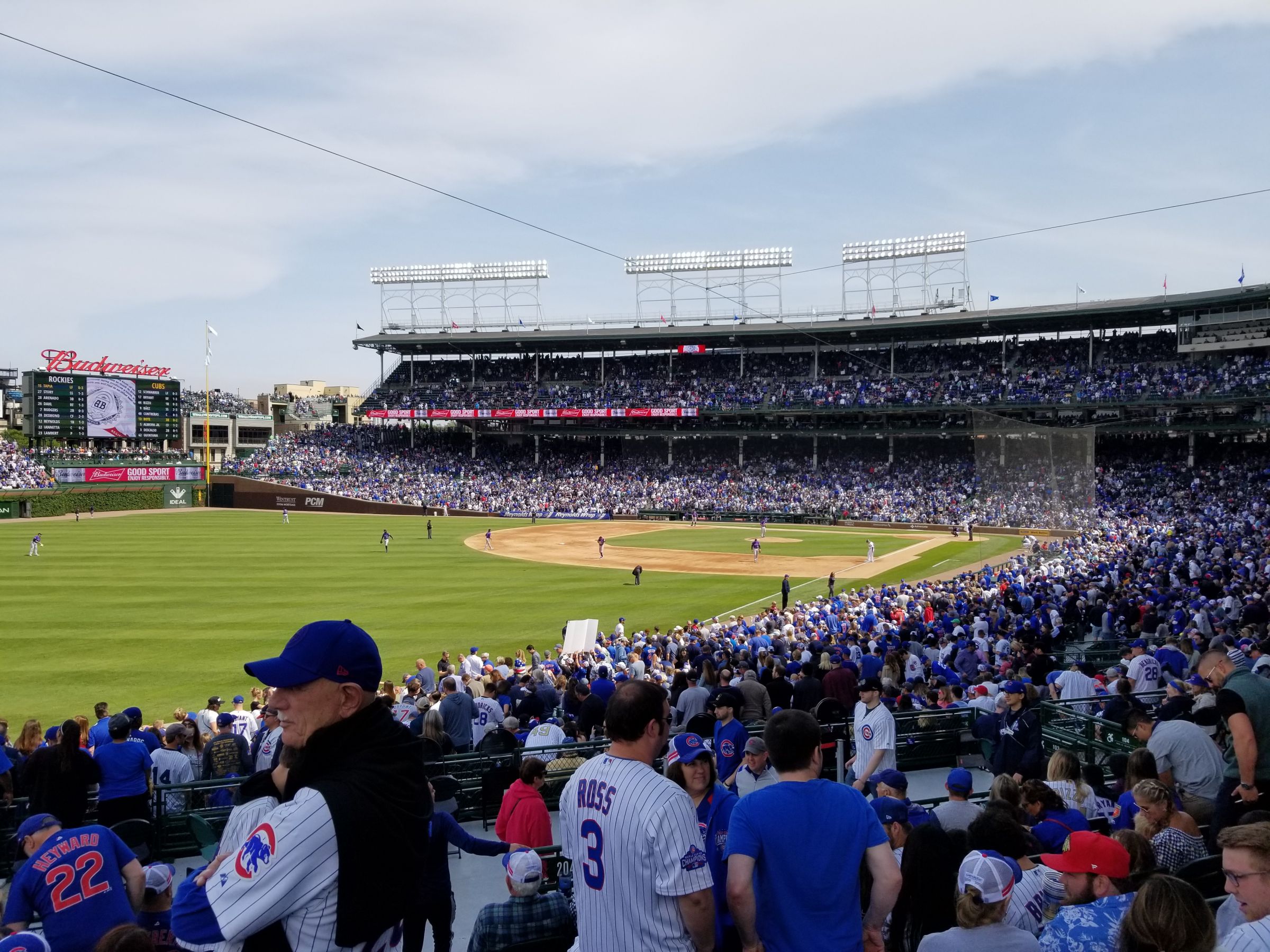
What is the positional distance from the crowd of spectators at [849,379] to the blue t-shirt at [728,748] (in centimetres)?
5555

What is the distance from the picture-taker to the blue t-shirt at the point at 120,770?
8.49 m

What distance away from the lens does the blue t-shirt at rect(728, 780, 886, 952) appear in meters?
3.60

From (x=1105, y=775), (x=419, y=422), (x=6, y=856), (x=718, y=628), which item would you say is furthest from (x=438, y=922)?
(x=419, y=422)

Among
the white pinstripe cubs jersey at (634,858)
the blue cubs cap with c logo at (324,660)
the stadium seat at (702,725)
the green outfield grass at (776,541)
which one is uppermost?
the blue cubs cap with c logo at (324,660)

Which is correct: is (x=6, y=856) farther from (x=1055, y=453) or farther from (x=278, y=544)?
(x=278, y=544)

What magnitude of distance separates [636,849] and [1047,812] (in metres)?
3.80

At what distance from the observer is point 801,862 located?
142 inches

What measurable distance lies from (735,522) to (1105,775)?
173 feet

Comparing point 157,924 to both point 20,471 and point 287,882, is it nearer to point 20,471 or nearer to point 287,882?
point 287,882

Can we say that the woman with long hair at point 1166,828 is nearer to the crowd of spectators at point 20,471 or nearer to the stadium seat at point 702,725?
the stadium seat at point 702,725

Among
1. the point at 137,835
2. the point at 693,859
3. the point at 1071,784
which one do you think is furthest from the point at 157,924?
the point at 1071,784

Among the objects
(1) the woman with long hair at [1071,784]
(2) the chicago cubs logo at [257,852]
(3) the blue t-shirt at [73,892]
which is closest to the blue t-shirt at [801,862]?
(2) the chicago cubs logo at [257,852]

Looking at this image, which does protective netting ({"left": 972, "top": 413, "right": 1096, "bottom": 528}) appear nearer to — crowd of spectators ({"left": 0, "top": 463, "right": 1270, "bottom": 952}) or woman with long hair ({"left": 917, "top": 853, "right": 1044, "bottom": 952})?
crowd of spectators ({"left": 0, "top": 463, "right": 1270, "bottom": 952})

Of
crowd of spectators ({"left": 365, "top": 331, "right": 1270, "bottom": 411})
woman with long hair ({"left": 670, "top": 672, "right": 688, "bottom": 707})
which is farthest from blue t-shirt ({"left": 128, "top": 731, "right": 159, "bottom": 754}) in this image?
crowd of spectators ({"left": 365, "top": 331, "right": 1270, "bottom": 411})
